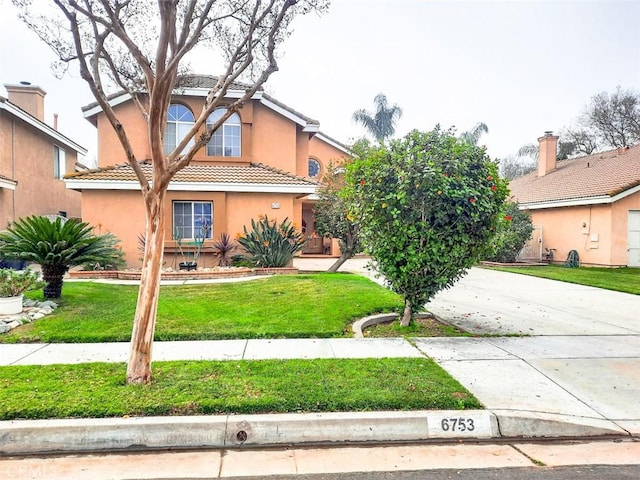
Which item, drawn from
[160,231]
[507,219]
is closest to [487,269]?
[507,219]

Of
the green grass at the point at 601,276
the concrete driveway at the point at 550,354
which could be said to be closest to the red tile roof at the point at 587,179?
the green grass at the point at 601,276

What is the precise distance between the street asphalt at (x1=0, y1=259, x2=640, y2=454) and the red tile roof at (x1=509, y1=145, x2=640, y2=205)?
38.5 feet

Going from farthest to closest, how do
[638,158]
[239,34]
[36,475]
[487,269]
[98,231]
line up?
1. [638,158]
2. [487,269]
3. [98,231]
4. [239,34]
5. [36,475]

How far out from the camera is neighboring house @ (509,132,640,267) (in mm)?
17984

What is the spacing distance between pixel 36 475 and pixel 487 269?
1768cm

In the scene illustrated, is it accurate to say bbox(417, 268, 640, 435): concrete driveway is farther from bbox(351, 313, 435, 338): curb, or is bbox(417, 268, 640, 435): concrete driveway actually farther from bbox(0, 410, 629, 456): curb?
bbox(351, 313, 435, 338): curb

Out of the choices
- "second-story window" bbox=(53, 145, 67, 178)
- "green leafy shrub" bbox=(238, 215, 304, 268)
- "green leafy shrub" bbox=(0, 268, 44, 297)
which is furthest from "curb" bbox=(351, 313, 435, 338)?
"second-story window" bbox=(53, 145, 67, 178)

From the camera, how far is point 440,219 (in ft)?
21.3

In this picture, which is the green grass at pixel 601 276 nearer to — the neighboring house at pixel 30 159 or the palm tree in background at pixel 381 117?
the palm tree in background at pixel 381 117

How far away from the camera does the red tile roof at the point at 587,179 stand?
18.6 metres

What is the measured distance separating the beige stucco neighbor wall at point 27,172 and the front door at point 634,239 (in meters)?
25.4

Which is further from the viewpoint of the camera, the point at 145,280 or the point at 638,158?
the point at 638,158

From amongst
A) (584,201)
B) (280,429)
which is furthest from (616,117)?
(280,429)

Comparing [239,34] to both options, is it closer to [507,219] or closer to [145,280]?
[145,280]
